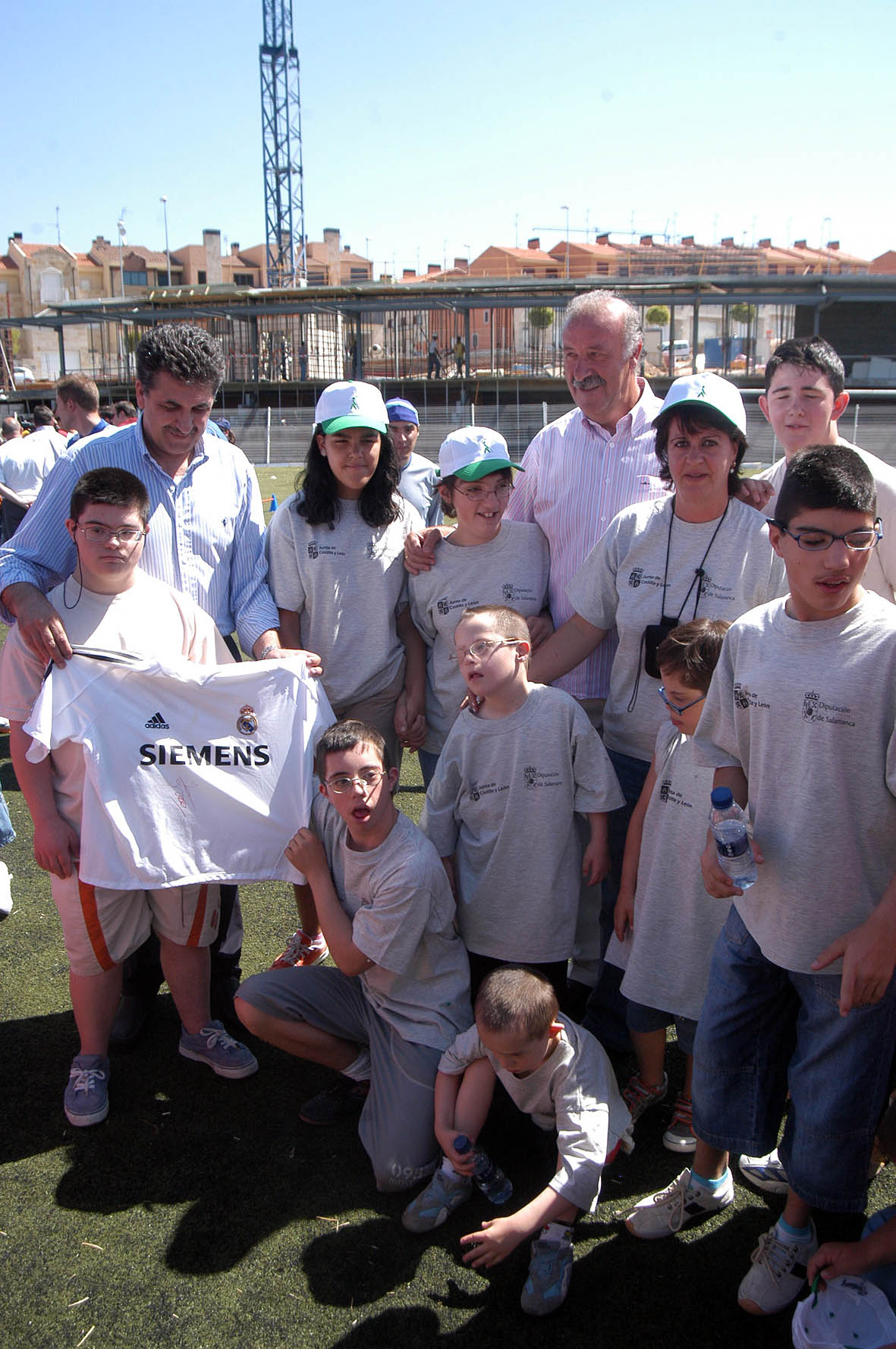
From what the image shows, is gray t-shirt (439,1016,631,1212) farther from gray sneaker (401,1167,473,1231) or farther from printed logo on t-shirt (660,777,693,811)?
printed logo on t-shirt (660,777,693,811)

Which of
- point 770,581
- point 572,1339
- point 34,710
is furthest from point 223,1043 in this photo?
point 770,581

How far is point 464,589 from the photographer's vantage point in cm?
381

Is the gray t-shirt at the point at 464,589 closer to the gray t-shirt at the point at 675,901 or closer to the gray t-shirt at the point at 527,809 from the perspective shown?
the gray t-shirt at the point at 527,809

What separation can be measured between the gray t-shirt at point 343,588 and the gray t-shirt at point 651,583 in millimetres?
747

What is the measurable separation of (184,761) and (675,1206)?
2.06 m

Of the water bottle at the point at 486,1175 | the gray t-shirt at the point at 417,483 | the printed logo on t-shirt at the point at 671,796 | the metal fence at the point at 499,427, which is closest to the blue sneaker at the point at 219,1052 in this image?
the water bottle at the point at 486,1175

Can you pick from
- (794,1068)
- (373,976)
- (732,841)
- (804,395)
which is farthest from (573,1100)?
(804,395)

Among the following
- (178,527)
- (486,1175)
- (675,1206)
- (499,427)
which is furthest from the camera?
(499,427)

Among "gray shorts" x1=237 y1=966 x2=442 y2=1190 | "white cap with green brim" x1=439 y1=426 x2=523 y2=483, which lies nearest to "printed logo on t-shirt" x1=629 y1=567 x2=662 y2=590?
"white cap with green brim" x1=439 y1=426 x2=523 y2=483

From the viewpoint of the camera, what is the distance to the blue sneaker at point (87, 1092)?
11.1 ft

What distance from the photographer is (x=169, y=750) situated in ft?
11.1

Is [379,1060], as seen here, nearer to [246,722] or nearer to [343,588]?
[246,722]

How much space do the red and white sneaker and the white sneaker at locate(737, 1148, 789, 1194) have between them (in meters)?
1.93

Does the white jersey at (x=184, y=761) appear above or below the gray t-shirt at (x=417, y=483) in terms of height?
below
